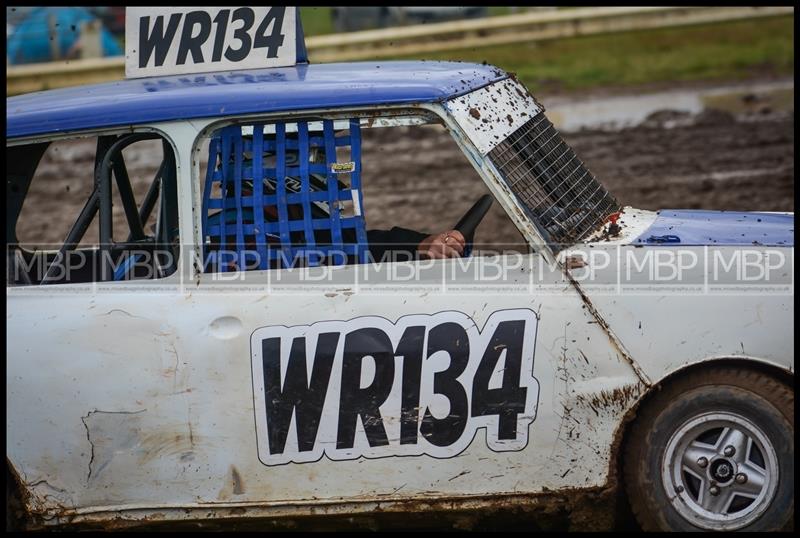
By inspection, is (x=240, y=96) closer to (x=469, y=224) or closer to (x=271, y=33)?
(x=271, y=33)

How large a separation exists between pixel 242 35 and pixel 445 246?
50.9 inches

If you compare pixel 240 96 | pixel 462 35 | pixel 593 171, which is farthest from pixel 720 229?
pixel 462 35

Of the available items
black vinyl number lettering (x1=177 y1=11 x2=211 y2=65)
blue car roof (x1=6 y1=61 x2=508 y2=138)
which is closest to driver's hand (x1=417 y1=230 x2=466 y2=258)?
blue car roof (x1=6 y1=61 x2=508 y2=138)

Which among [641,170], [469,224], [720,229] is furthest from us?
[641,170]

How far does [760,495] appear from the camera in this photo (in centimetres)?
391

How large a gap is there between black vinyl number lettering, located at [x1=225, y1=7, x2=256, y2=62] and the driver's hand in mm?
1141

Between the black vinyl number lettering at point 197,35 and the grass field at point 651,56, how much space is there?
35.1 feet

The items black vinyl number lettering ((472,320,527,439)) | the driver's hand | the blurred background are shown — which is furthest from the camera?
the blurred background

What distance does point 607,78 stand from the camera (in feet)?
50.2

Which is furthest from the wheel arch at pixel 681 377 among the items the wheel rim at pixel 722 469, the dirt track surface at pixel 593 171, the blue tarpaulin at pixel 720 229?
the dirt track surface at pixel 593 171

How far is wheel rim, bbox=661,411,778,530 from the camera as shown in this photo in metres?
3.90

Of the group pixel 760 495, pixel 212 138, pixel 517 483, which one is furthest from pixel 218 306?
pixel 760 495
